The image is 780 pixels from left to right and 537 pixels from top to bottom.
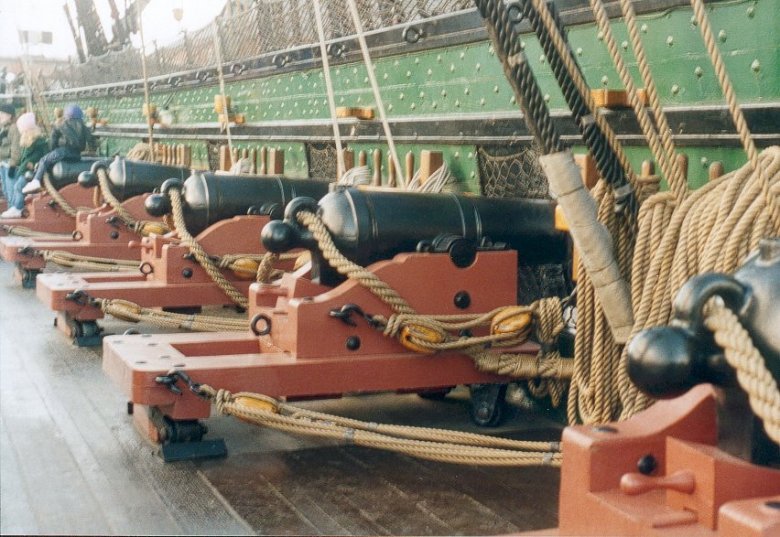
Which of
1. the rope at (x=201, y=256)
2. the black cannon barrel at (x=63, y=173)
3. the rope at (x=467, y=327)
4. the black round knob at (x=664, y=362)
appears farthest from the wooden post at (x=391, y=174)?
the black cannon barrel at (x=63, y=173)

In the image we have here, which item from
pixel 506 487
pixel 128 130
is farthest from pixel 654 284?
pixel 128 130

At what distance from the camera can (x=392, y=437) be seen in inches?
122

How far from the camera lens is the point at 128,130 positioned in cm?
1445

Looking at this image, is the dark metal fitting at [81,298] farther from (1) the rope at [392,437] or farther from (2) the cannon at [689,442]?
(2) the cannon at [689,442]

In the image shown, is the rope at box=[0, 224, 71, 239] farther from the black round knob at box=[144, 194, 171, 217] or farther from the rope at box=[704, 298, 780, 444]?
the rope at box=[704, 298, 780, 444]

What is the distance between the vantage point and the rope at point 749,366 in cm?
166

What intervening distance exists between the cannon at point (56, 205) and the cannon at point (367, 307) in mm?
5282

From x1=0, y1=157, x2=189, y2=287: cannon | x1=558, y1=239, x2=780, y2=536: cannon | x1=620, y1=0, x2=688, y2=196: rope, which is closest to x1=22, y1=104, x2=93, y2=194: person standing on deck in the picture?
x1=0, y1=157, x2=189, y2=287: cannon

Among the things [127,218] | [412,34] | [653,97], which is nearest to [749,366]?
[653,97]

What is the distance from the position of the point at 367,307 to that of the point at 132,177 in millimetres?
4084

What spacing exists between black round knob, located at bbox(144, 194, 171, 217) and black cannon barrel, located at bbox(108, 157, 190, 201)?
1767 millimetres

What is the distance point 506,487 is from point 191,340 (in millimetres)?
1224

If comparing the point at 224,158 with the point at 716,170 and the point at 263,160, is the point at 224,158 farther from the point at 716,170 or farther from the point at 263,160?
the point at 716,170

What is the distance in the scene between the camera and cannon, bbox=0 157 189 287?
23.7ft
